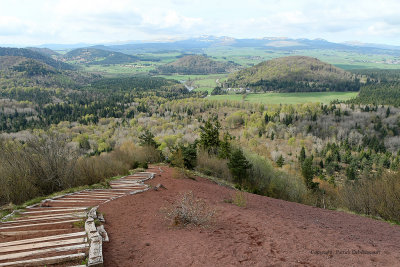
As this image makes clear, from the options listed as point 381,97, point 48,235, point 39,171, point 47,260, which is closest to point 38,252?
point 47,260

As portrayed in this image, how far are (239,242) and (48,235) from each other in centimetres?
710

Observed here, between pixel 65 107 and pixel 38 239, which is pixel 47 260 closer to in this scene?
pixel 38 239

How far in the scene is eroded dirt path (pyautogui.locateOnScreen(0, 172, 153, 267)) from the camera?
6.81 m

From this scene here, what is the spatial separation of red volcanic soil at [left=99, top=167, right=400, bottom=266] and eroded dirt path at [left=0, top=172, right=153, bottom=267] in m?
1.02

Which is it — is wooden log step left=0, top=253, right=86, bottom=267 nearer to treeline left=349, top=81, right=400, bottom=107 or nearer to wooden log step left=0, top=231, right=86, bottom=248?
wooden log step left=0, top=231, right=86, bottom=248

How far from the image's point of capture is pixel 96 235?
828cm

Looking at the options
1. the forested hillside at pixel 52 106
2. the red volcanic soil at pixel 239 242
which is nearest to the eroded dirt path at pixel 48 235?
the red volcanic soil at pixel 239 242

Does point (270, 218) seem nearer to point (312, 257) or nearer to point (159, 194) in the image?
point (312, 257)

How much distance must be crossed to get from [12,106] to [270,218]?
181m

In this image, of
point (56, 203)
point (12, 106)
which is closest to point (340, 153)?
A: point (56, 203)

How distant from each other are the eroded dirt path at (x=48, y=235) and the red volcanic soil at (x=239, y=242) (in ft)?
3.35

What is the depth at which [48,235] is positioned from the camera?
27.1 feet

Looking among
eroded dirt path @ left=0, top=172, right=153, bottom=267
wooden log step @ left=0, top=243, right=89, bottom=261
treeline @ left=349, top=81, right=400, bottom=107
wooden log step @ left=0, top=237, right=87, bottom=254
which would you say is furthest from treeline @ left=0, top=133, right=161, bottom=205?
treeline @ left=349, top=81, right=400, bottom=107

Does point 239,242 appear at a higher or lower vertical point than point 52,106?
higher
